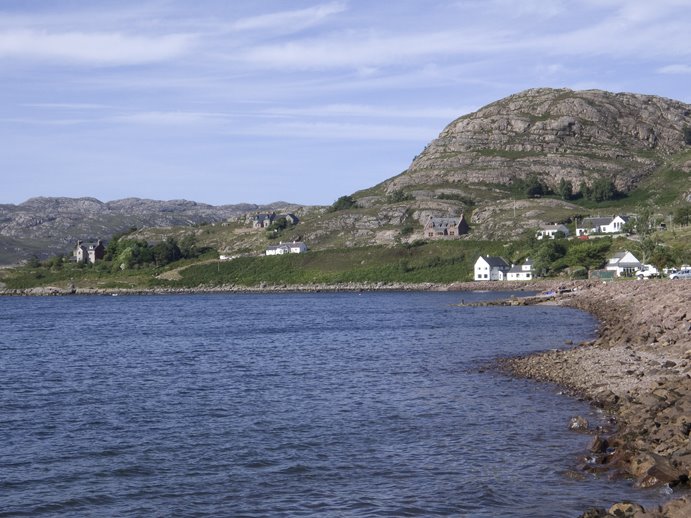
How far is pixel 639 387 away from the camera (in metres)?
31.2

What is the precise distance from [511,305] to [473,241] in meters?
74.5

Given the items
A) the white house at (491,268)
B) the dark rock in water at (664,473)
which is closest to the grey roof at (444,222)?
the white house at (491,268)

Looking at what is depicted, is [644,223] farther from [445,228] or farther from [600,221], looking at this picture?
[445,228]

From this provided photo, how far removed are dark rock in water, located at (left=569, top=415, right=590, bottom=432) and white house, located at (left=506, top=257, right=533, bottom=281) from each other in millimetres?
121012

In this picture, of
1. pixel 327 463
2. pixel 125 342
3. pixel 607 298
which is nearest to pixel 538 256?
pixel 607 298

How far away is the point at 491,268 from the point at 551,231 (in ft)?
85.0

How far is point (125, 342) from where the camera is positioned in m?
66.7

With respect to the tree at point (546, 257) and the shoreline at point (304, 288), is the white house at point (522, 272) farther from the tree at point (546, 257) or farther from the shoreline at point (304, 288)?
the shoreline at point (304, 288)

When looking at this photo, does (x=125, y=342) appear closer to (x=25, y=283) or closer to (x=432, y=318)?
(x=432, y=318)

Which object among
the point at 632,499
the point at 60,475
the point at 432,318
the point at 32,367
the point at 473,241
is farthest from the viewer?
the point at 473,241

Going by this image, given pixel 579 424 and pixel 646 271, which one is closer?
Answer: pixel 579 424

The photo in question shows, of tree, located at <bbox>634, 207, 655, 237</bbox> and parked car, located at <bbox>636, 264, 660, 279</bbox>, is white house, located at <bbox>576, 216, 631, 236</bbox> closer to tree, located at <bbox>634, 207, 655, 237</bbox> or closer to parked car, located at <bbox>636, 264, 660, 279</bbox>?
tree, located at <bbox>634, 207, 655, 237</bbox>

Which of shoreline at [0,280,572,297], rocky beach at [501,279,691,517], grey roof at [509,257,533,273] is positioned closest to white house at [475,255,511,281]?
grey roof at [509,257,533,273]

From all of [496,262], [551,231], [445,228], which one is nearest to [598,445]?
[496,262]
